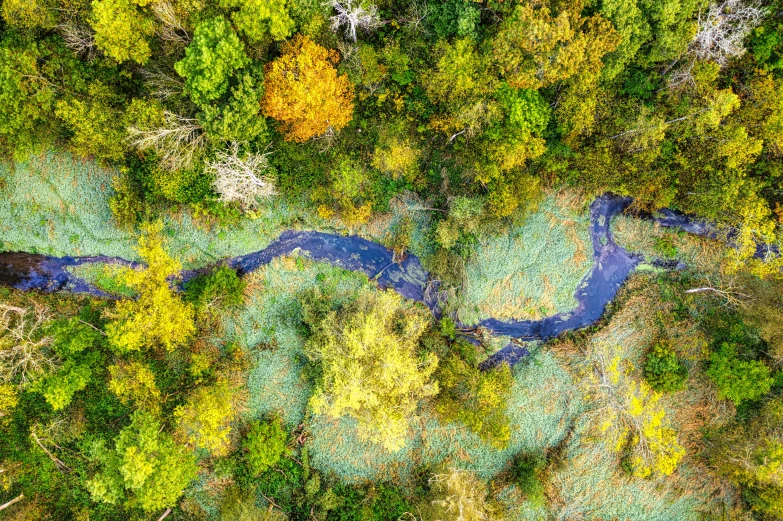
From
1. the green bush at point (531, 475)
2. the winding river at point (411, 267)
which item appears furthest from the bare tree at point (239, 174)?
the green bush at point (531, 475)

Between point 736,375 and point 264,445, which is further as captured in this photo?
point 264,445

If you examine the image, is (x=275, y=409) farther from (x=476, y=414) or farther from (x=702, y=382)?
(x=702, y=382)

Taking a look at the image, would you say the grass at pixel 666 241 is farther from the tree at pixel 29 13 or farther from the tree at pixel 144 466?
the tree at pixel 29 13

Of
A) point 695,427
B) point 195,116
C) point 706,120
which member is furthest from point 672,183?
point 195,116

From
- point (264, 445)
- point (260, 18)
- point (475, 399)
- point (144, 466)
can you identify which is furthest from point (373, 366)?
point (260, 18)

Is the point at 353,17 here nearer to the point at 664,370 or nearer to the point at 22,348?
the point at 22,348

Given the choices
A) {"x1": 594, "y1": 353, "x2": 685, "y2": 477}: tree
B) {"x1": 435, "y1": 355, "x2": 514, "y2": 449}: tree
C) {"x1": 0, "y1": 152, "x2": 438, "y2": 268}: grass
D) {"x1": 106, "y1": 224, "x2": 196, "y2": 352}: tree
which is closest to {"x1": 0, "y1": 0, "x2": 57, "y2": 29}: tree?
{"x1": 0, "y1": 152, "x2": 438, "y2": 268}: grass
